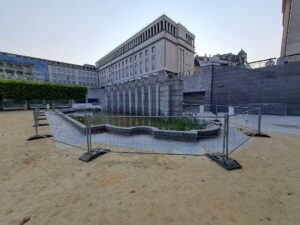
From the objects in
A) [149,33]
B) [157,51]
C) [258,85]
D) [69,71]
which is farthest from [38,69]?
[258,85]

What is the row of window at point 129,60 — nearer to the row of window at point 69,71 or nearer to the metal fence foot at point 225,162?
the row of window at point 69,71

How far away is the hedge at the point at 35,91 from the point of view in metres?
25.8

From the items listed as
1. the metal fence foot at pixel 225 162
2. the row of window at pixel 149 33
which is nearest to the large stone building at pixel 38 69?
the row of window at pixel 149 33

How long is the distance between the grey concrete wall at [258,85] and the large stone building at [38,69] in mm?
64118

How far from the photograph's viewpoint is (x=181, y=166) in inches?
156

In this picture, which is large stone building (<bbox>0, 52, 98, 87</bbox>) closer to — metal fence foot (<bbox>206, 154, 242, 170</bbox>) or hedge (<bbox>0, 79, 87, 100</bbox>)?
hedge (<bbox>0, 79, 87, 100</bbox>)

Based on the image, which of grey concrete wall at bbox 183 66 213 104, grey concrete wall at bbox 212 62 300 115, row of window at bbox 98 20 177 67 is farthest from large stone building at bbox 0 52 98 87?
grey concrete wall at bbox 212 62 300 115

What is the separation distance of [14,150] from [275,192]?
7.64 metres

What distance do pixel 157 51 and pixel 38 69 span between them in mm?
46093

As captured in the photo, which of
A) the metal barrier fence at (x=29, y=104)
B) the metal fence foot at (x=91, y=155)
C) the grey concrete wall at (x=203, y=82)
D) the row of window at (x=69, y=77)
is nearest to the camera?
the metal fence foot at (x=91, y=155)

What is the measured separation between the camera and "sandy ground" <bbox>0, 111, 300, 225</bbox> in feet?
7.53

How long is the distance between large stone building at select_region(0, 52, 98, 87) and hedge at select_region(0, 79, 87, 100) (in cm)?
3483

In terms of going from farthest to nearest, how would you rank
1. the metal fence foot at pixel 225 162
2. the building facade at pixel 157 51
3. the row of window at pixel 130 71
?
the row of window at pixel 130 71 → the building facade at pixel 157 51 → the metal fence foot at pixel 225 162

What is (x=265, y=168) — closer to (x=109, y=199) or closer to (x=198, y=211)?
(x=198, y=211)
